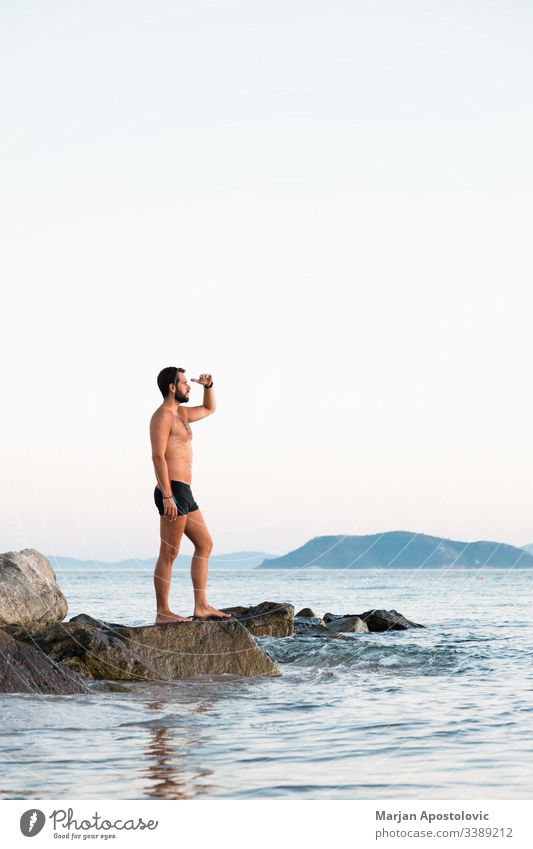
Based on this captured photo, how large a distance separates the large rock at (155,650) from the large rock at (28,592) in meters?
2.90

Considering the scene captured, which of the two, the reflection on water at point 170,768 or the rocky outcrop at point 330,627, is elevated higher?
the reflection on water at point 170,768

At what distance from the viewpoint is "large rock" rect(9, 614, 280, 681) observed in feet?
37.4

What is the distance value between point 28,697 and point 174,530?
224 cm

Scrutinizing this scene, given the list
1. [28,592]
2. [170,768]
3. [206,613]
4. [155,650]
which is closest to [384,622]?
[28,592]

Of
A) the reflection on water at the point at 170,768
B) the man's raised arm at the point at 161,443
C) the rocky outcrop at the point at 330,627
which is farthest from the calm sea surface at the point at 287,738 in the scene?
the rocky outcrop at the point at 330,627

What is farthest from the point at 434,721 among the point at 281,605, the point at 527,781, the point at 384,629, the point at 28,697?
the point at 384,629

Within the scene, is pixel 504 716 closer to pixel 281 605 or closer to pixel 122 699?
pixel 122 699

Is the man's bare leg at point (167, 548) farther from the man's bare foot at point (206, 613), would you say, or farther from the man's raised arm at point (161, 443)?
the man's bare foot at point (206, 613)

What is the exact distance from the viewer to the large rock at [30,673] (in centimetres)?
1011

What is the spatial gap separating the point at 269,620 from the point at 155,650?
6.65 metres

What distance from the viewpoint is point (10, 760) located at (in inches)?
290

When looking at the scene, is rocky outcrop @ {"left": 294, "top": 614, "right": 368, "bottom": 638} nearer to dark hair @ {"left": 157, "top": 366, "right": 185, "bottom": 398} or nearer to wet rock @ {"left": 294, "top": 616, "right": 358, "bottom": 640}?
wet rock @ {"left": 294, "top": 616, "right": 358, "bottom": 640}
